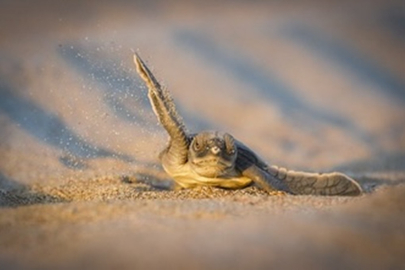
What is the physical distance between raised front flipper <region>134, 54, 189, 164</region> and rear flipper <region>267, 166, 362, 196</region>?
43 cm

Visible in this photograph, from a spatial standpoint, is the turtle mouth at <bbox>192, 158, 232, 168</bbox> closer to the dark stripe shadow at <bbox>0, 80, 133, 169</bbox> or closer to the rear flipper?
the rear flipper

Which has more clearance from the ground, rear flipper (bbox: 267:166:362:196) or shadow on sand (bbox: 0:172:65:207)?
rear flipper (bbox: 267:166:362:196)

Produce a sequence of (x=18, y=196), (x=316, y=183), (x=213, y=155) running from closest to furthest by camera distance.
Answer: (x=18, y=196) < (x=213, y=155) < (x=316, y=183)

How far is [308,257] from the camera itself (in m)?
0.63

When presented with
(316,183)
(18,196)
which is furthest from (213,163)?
(18,196)

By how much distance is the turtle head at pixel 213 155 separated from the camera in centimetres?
222

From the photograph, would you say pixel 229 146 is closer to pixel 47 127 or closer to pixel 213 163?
pixel 213 163

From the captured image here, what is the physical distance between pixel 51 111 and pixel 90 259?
209cm

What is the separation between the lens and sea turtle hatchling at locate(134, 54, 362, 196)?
2.24 metres

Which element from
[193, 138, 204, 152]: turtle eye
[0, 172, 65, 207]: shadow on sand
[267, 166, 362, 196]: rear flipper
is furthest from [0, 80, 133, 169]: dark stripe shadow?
Result: [267, 166, 362, 196]: rear flipper

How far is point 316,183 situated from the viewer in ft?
8.26

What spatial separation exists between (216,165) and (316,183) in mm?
569

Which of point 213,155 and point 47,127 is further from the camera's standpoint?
point 47,127

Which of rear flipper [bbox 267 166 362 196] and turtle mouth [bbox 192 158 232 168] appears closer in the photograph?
turtle mouth [bbox 192 158 232 168]
